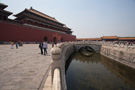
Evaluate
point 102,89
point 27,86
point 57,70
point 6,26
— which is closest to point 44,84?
point 27,86

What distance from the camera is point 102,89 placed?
210 inches

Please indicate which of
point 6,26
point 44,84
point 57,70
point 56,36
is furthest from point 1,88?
point 56,36

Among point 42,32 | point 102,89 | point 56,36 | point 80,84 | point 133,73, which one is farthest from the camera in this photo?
point 56,36

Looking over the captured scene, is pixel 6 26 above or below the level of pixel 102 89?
above

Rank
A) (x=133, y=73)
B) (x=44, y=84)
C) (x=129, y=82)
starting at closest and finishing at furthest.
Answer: (x=44, y=84) → (x=129, y=82) → (x=133, y=73)

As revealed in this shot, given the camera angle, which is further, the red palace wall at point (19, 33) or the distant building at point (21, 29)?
the distant building at point (21, 29)

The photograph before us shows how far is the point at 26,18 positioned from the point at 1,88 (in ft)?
61.0

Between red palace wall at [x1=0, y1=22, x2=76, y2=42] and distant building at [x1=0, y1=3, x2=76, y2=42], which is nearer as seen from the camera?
red palace wall at [x1=0, y1=22, x2=76, y2=42]

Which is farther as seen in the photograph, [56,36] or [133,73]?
[56,36]

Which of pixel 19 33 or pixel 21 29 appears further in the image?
pixel 21 29

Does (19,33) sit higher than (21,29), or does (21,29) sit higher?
(21,29)

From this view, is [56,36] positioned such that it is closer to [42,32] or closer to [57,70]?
[42,32]

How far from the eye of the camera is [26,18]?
57.3 feet

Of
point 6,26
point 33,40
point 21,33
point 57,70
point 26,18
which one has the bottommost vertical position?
point 57,70
